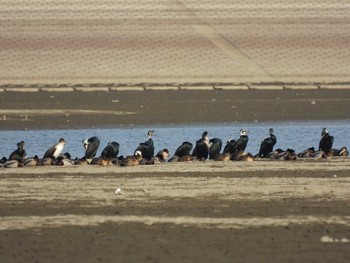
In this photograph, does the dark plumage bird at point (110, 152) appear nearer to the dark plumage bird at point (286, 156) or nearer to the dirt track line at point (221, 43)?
the dark plumage bird at point (286, 156)

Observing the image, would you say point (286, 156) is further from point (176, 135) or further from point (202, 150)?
point (176, 135)

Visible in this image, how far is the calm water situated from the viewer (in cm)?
2198

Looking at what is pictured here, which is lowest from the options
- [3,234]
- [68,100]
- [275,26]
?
[3,234]

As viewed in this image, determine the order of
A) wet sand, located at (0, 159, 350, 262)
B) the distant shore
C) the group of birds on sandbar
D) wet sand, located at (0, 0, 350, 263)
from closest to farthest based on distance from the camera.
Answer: wet sand, located at (0, 159, 350, 262), wet sand, located at (0, 0, 350, 263), the group of birds on sandbar, the distant shore

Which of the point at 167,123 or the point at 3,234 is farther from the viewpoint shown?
the point at 167,123

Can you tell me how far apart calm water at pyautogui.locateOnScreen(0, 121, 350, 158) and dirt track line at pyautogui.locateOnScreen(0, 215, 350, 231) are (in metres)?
8.16

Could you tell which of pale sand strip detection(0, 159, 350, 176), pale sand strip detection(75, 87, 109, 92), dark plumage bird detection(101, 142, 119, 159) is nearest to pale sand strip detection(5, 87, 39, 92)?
pale sand strip detection(75, 87, 109, 92)

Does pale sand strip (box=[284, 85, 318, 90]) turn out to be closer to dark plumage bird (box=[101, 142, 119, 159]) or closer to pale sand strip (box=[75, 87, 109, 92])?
pale sand strip (box=[75, 87, 109, 92])

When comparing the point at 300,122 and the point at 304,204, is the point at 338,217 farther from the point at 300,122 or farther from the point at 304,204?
the point at 300,122

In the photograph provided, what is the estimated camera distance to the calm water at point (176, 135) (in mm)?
21984

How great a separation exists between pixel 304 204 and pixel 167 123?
11.5 meters

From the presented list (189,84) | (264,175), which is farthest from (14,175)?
(189,84)

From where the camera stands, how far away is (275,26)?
36.2m

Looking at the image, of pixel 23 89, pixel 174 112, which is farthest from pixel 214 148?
pixel 23 89
